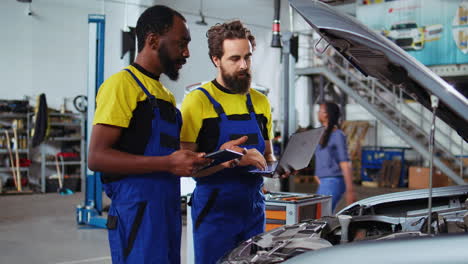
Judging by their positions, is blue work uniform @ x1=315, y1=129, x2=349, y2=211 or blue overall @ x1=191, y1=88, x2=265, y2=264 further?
blue work uniform @ x1=315, y1=129, x2=349, y2=211

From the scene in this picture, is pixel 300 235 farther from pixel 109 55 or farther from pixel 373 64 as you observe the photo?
pixel 109 55

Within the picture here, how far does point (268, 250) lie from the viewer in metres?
1.87

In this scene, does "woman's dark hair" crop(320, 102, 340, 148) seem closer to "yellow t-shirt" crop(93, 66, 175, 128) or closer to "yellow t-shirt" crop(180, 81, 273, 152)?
"yellow t-shirt" crop(180, 81, 273, 152)

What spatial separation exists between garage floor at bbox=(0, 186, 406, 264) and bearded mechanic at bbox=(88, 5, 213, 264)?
11.7ft

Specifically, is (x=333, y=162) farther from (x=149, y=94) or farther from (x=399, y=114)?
(x=399, y=114)

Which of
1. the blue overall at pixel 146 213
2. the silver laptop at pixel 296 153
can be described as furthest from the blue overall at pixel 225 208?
the blue overall at pixel 146 213

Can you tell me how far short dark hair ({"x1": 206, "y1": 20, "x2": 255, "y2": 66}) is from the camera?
8.50ft

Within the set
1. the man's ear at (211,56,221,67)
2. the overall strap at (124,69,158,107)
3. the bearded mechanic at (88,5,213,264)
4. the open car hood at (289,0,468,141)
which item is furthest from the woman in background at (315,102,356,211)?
the overall strap at (124,69,158,107)

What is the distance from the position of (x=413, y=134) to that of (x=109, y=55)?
8.29 meters

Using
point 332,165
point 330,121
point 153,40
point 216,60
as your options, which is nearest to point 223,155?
point 153,40

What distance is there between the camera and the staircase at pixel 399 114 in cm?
1233

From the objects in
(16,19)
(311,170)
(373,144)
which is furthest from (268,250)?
(373,144)

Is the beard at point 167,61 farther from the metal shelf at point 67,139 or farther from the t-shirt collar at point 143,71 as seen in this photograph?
the metal shelf at point 67,139

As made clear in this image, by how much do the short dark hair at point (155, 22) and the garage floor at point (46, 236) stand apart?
12.3ft
